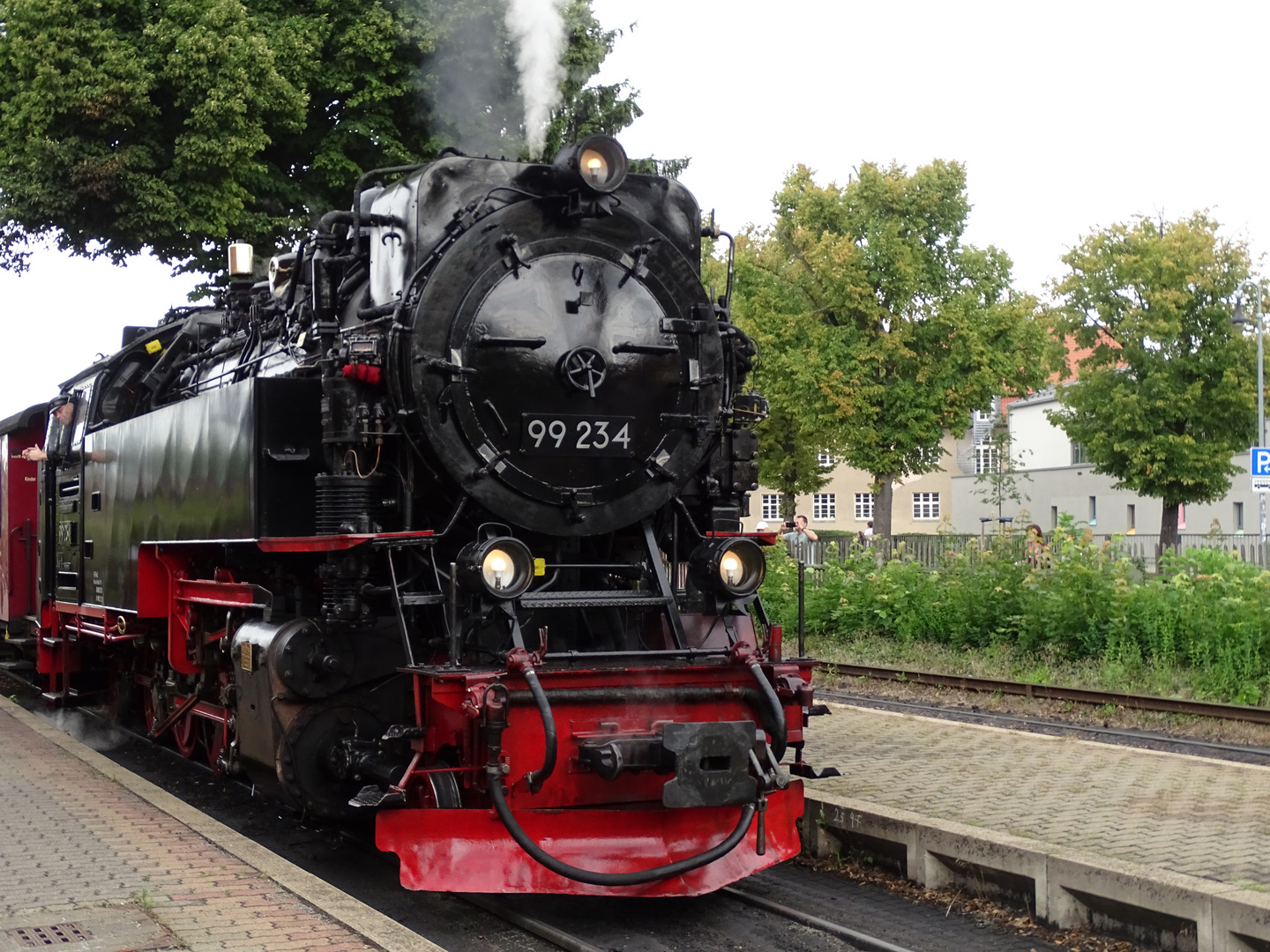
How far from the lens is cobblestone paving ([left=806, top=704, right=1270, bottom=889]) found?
5863mm

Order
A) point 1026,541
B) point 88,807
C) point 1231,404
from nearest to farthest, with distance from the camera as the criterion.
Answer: point 88,807
point 1026,541
point 1231,404

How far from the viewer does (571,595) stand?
6242 millimetres

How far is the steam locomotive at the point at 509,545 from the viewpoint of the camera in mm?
5547

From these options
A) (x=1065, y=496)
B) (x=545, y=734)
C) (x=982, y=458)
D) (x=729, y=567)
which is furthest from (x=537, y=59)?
(x=982, y=458)

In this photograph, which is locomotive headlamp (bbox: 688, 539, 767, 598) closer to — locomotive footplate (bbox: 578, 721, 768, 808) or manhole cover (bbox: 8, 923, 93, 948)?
locomotive footplate (bbox: 578, 721, 768, 808)

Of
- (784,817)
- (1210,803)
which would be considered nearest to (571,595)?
(784,817)

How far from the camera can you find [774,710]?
5.96 meters

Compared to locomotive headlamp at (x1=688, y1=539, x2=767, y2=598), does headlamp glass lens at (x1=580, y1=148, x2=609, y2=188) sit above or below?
above

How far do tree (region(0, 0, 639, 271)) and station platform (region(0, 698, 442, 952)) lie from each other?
999 centimetres

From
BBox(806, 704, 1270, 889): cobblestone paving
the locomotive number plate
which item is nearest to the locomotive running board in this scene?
BBox(806, 704, 1270, 889): cobblestone paving

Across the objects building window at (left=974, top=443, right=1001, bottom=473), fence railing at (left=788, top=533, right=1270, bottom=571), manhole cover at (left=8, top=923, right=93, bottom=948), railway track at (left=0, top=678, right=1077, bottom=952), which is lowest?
railway track at (left=0, top=678, right=1077, bottom=952)

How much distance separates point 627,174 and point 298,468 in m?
2.19

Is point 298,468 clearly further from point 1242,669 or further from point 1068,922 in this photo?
point 1242,669

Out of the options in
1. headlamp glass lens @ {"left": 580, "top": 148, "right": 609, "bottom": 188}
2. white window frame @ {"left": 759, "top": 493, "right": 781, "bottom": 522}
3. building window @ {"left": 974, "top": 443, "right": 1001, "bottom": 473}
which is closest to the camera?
headlamp glass lens @ {"left": 580, "top": 148, "right": 609, "bottom": 188}
